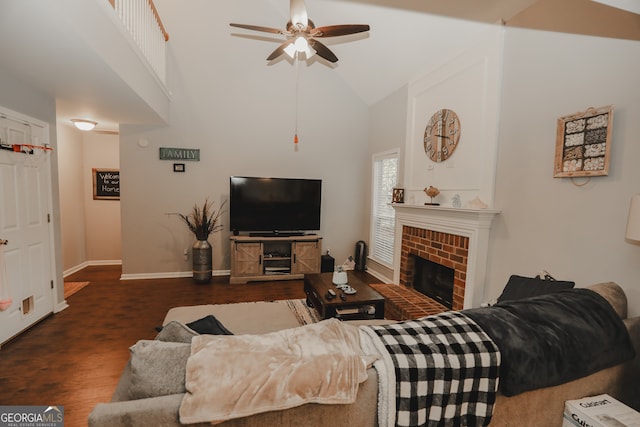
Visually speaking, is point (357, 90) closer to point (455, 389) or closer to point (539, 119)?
point (539, 119)

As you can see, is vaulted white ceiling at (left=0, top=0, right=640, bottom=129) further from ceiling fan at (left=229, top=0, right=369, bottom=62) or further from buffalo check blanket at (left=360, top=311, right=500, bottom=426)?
buffalo check blanket at (left=360, top=311, right=500, bottom=426)

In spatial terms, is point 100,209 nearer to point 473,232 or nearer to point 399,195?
point 399,195

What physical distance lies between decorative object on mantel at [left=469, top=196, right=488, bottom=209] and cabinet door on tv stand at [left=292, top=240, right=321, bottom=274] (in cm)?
249

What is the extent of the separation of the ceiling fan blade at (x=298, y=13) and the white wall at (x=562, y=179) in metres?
1.84

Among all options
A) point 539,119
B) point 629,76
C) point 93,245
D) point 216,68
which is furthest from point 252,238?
point 629,76

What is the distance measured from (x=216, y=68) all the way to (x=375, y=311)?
429 cm

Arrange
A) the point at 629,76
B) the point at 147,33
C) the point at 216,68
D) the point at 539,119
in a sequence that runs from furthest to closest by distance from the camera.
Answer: the point at 216,68 → the point at 147,33 → the point at 539,119 → the point at 629,76

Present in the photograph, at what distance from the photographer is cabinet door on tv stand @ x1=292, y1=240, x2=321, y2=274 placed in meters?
4.67

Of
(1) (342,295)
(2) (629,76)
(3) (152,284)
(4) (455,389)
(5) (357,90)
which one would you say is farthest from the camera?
(5) (357,90)

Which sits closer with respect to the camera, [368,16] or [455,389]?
[455,389]

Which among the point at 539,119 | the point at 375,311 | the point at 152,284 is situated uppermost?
the point at 539,119

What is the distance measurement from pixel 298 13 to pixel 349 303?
2596mm

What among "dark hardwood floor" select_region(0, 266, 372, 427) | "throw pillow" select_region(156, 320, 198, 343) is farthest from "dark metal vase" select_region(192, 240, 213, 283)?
"throw pillow" select_region(156, 320, 198, 343)

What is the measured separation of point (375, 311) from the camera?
2.71 m
